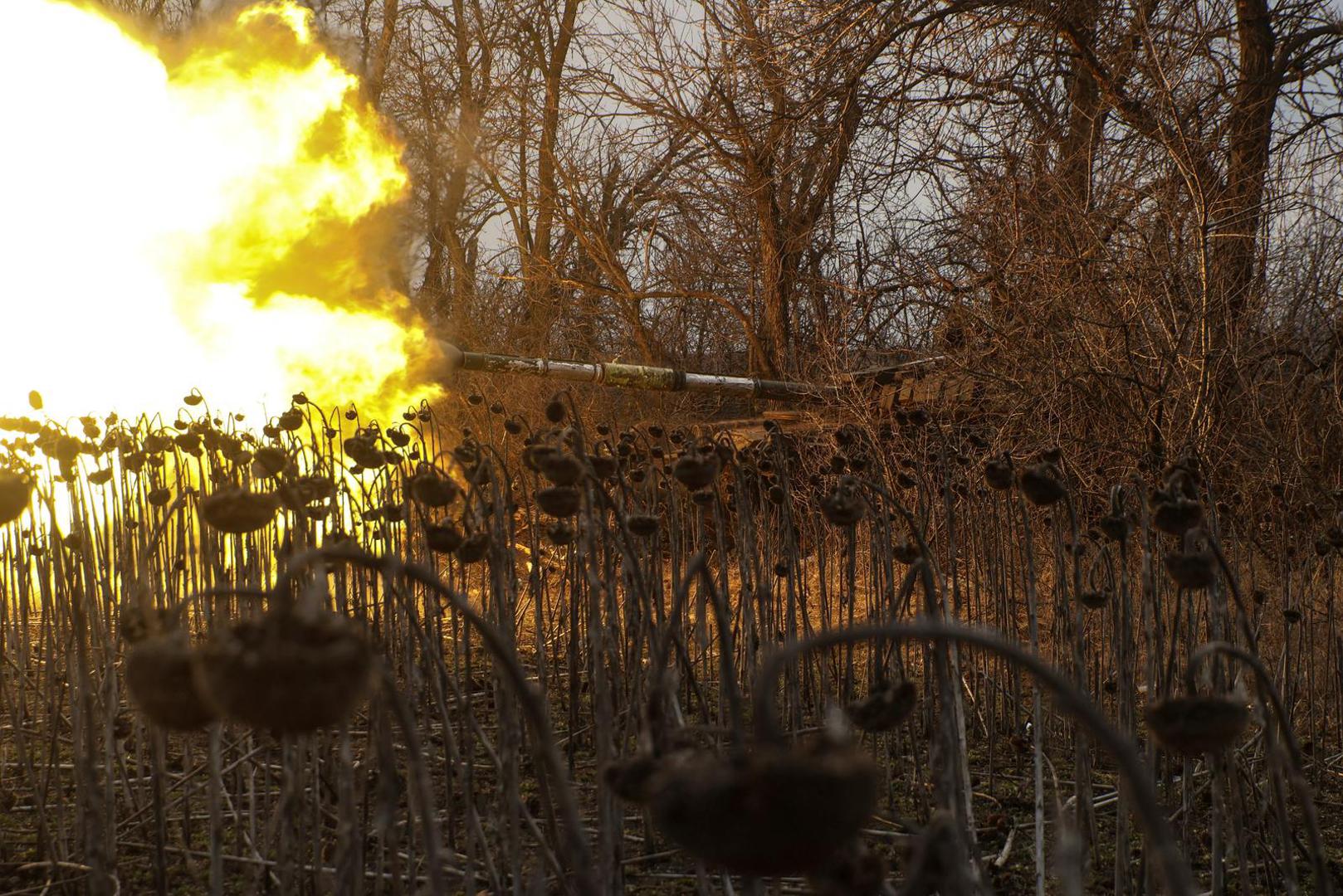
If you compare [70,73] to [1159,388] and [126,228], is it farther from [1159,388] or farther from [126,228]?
[1159,388]

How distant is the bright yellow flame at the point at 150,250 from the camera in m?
7.21

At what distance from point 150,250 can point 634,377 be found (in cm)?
345

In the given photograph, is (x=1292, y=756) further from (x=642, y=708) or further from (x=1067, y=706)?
(x=642, y=708)

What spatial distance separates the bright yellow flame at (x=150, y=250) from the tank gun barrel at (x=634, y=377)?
1295 millimetres

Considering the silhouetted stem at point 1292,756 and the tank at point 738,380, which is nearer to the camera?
the silhouetted stem at point 1292,756

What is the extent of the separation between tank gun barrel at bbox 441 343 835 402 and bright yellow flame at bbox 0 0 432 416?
1.30 m

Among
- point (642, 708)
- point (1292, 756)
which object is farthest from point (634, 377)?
point (1292, 756)

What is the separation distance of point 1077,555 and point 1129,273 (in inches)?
92.4

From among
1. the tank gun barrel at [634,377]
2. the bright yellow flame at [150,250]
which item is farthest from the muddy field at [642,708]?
the bright yellow flame at [150,250]

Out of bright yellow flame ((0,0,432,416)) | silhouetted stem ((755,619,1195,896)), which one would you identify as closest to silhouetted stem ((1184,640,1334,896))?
silhouetted stem ((755,619,1195,896))

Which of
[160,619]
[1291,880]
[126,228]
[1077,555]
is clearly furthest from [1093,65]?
[126,228]

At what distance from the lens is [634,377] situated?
6.33 m

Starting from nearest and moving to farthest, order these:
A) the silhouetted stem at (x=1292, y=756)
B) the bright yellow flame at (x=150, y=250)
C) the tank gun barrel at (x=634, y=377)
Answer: the silhouetted stem at (x=1292, y=756)
the tank gun barrel at (x=634, y=377)
the bright yellow flame at (x=150, y=250)

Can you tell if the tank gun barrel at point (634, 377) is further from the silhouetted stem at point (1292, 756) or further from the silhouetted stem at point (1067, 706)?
the silhouetted stem at point (1067, 706)
